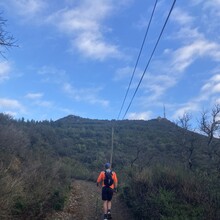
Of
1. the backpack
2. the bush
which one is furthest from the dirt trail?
the backpack

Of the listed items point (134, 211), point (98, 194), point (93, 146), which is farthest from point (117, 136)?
point (134, 211)

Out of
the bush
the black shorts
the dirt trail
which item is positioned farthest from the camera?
the dirt trail

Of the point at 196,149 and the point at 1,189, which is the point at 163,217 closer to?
the point at 1,189

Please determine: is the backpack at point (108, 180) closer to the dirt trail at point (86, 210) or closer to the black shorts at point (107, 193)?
the black shorts at point (107, 193)

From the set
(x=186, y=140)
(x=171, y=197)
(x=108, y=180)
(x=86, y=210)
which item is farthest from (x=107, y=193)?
(x=186, y=140)

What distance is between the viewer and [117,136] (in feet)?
173

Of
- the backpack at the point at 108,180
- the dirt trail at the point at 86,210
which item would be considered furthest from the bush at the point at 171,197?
the backpack at the point at 108,180

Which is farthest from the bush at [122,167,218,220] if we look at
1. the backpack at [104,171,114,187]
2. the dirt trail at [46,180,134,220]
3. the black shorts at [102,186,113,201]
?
the backpack at [104,171,114,187]

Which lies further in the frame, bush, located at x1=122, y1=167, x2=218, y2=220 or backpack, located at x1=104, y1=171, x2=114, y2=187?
backpack, located at x1=104, y1=171, x2=114, y2=187

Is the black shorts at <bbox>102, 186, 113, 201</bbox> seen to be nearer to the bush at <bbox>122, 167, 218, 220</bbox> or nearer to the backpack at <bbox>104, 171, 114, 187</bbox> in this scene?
the backpack at <bbox>104, 171, 114, 187</bbox>

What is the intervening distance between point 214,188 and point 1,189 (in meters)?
6.43

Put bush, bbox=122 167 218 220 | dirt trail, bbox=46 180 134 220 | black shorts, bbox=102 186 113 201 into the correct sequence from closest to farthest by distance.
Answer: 1. bush, bbox=122 167 218 220
2. black shorts, bbox=102 186 113 201
3. dirt trail, bbox=46 180 134 220

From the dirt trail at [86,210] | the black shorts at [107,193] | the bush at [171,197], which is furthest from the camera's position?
the dirt trail at [86,210]

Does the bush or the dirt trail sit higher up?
the bush
